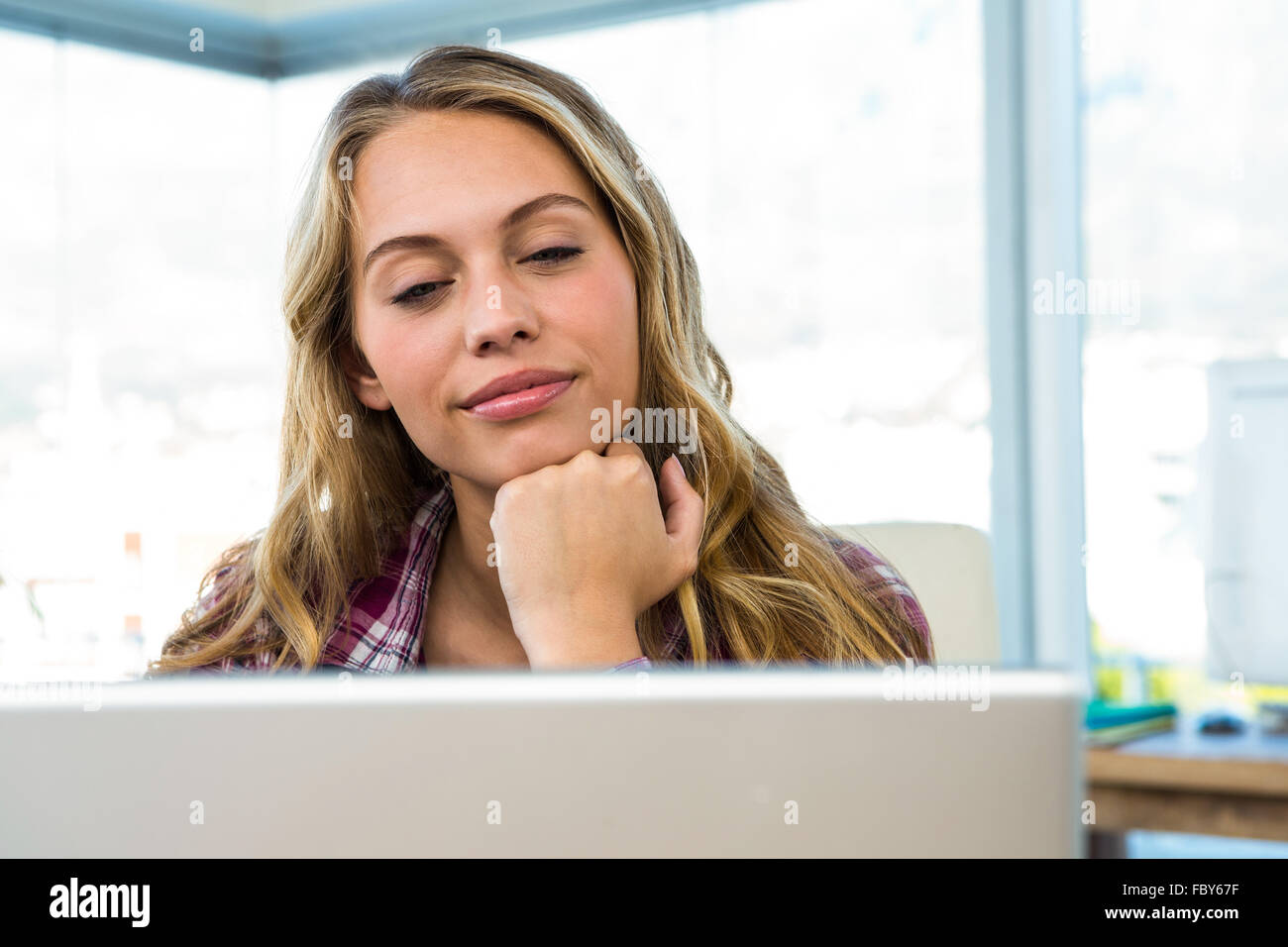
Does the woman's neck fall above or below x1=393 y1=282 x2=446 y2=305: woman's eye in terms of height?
below

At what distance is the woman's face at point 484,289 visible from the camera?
1180 mm

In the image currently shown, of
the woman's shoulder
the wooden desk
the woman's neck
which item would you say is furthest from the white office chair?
the woman's neck

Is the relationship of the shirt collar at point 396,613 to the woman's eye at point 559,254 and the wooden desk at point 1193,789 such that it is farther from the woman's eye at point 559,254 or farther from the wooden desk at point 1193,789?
the wooden desk at point 1193,789

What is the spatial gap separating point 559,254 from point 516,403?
0.55ft

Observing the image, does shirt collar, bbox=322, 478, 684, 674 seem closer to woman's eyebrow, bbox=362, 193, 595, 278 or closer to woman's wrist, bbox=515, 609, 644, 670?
woman's wrist, bbox=515, 609, 644, 670

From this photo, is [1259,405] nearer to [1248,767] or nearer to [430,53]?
[1248,767]

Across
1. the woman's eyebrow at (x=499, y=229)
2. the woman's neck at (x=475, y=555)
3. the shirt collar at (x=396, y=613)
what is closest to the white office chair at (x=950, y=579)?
the shirt collar at (x=396, y=613)

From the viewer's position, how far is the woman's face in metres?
1.18

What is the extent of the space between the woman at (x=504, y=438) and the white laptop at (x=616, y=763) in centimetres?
60

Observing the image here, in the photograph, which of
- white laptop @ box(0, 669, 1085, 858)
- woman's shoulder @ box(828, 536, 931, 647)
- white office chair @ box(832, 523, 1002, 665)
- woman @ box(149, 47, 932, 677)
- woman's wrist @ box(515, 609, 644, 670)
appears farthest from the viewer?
white office chair @ box(832, 523, 1002, 665)

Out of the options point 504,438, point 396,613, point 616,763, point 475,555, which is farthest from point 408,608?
point 616,763

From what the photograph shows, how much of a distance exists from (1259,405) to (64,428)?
138 inches

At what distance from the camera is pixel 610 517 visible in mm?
1136
